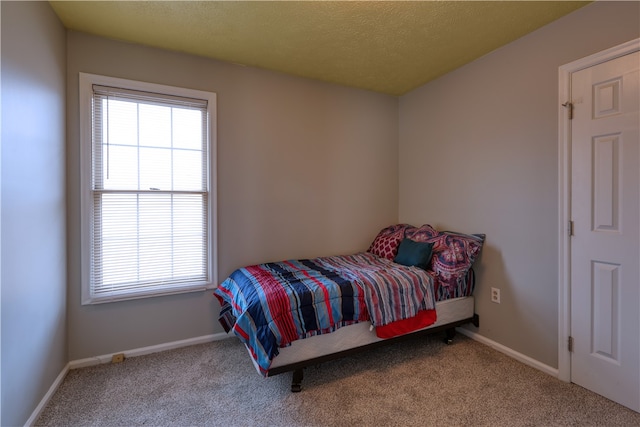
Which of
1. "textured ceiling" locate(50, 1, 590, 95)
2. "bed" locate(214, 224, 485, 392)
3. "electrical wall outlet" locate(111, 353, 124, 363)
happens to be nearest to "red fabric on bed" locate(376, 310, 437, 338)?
"bed" locate(214, 224, 485, 392)

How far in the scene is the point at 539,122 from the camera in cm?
210

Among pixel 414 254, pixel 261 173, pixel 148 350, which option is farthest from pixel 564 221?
pixel 148 350

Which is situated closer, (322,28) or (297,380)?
(297,380)

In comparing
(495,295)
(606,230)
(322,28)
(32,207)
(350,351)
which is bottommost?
(350,351)

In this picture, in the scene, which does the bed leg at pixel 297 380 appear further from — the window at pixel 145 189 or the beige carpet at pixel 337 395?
the window at pixel 145 189

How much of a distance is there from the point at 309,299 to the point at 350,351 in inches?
21.0

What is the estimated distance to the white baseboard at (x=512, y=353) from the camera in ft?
6.70

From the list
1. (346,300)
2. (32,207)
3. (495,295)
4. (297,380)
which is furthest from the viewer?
(495,295)

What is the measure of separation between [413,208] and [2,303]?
3.28 m

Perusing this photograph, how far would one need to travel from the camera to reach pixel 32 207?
1593 millimetres

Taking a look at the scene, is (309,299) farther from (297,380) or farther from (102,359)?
(102,359)

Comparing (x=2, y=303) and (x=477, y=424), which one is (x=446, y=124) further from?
(x=2, y=303)

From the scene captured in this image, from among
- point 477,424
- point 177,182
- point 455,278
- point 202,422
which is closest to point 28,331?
point 202,422

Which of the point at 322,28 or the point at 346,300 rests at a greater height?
the point at 322,28
